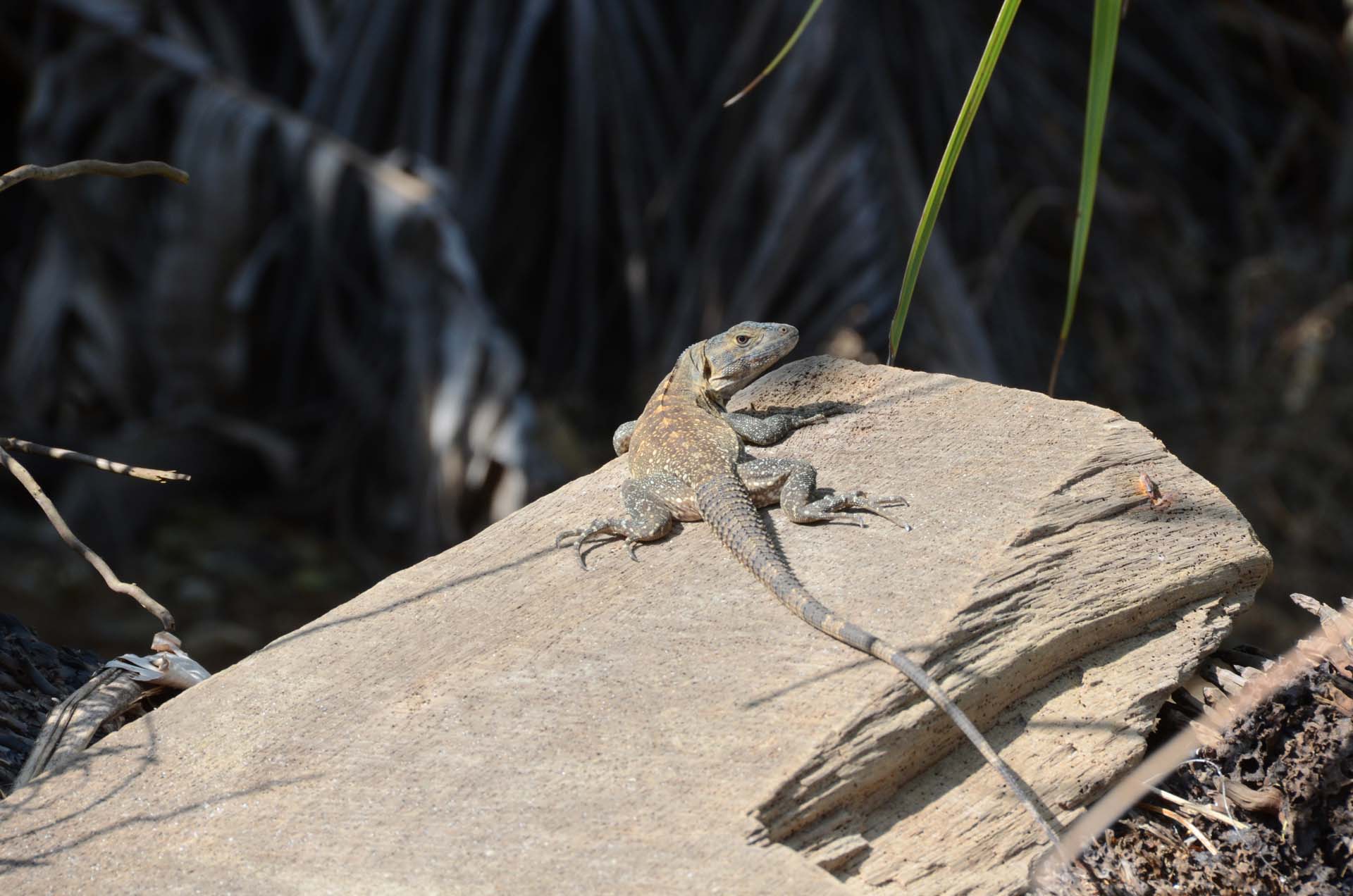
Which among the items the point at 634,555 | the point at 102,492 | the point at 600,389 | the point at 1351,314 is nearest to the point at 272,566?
the point at 102,492

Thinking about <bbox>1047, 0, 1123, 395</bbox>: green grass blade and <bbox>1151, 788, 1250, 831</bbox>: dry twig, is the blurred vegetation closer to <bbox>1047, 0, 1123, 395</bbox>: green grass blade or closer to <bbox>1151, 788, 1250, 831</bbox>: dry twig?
<bbox>1151, 788, 1250, 831</bbox>: dry twig

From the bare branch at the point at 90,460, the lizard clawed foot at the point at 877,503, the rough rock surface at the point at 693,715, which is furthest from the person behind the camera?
the lizard clawed foot at the point at 877,503

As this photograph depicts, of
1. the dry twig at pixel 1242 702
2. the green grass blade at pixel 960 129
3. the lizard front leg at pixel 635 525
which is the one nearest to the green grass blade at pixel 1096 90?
the green grass blade at pixel 960 129

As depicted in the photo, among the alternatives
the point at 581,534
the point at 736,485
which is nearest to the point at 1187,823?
the point at 736,485

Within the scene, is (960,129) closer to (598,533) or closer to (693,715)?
(693,715)

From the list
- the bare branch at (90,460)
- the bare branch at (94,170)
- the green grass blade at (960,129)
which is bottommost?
the bare branch at (90,460)

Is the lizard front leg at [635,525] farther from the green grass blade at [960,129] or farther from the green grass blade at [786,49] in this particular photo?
the green grass blade at [960,129]

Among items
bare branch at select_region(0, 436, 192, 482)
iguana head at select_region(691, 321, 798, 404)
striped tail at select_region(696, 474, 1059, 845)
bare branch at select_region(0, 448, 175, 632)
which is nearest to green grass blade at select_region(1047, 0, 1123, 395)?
striped tail at select_region(696, 474, 1059, 845)
